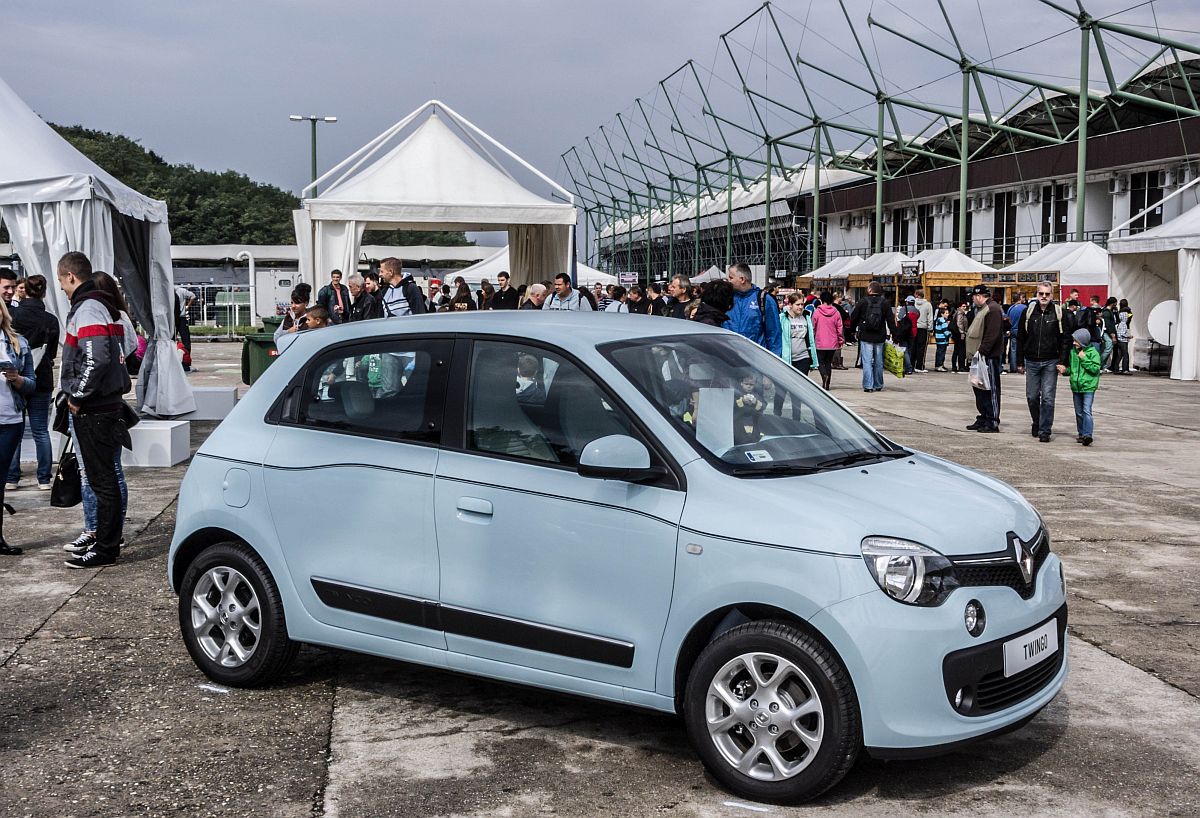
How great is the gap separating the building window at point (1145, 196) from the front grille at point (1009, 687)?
43321 mm

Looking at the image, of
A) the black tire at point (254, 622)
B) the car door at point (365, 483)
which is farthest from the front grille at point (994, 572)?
the black tire at point (254, 622)

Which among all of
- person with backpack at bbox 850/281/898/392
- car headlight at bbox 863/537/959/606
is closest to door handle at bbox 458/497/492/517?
car headlight at bbox 863/537/959/606

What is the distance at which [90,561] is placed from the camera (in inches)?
299

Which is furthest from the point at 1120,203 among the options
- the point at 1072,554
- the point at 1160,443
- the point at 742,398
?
the point at 742,398

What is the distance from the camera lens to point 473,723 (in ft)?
16.1

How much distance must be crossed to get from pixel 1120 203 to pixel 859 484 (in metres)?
46.4

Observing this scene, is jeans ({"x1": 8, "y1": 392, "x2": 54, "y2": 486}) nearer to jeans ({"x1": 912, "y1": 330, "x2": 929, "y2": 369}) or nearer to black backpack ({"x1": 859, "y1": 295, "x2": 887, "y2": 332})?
black backpack ({"x1": 859, "y1": 295, "x2": 887, "y2": 332})

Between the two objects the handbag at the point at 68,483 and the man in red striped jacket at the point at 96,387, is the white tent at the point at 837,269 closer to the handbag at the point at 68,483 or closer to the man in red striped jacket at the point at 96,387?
the handbag at the point at 68,483

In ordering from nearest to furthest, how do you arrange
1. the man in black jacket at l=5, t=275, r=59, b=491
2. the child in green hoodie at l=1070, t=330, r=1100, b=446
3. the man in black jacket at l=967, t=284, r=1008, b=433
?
the man in black jacket at l=5, t=275, r=59, b=491 → the child in green hoodie at l=1070, t=330, r=1100, b=446 → the man in black jacket at l=967, t=284, r=1008, b=433

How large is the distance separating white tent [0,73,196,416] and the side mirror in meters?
9.01

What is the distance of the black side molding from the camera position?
430cm

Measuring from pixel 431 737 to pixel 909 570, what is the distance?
1941mm

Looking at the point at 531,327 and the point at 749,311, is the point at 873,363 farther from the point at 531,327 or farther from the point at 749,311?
the point at 531,327

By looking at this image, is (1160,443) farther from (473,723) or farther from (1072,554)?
(473,723)
